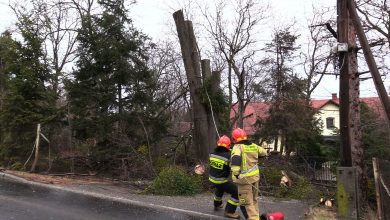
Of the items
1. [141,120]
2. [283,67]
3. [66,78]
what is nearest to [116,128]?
[141,120]

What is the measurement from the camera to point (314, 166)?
45.9ft

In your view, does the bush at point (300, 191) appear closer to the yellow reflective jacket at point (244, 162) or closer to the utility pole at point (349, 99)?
the utility pole at point (349, 99)

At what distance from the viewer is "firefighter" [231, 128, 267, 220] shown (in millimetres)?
7848

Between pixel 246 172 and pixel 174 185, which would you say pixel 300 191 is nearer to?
pixel 174 185

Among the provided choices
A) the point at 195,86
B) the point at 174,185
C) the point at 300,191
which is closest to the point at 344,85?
the point at 300,191

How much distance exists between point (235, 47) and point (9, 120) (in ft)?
80.5

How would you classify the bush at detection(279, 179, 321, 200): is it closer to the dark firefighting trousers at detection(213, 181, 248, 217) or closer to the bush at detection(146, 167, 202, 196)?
the bush at detection(146, 167, 202, 196)

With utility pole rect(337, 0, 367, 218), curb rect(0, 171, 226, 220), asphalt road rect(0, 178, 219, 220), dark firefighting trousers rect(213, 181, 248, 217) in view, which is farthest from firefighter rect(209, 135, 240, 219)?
utility pole rect(337, 0, 367, 218)

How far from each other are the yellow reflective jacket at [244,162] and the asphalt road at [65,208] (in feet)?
4.67

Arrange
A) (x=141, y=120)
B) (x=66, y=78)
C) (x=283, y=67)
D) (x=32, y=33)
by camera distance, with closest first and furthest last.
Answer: (x=141, y=120) → (x=66, y=78) → (x=32, y=33) → (x=283, y=67)

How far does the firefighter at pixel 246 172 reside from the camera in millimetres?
7848

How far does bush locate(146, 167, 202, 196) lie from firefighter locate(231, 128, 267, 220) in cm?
364

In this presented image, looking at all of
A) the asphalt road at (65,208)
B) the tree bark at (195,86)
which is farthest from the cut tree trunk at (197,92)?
the asphalt road at (65,208)

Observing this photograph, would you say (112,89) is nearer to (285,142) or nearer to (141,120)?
(141,120)
